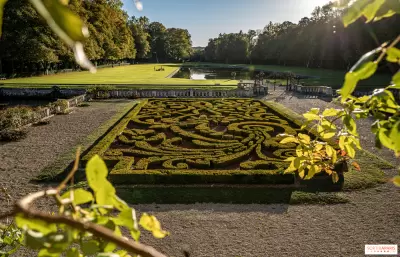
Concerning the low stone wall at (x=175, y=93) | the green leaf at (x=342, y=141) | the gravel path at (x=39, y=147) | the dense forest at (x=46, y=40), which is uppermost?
the dense forest at (x=46, y=40)

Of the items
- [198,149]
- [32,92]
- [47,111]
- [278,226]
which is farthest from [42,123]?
[278,226]

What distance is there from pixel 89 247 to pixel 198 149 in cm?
853

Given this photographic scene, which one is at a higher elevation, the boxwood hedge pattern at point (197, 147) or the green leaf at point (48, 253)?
the green leaf at point (48, 253)

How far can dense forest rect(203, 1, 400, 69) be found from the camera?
4075cm

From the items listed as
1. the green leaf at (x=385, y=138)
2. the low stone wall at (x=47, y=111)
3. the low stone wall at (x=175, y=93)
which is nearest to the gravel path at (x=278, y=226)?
the green leaf at (x=385, y=138)

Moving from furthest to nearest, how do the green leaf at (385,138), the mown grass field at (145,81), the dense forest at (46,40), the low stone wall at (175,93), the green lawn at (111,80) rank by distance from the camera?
the green lawn at (111,80)
the dense forest at (46,40)
the mown grass field at (145,81)
the low stone wall at (175,93)
the green leaf at (385,138)

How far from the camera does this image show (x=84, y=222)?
485 mm

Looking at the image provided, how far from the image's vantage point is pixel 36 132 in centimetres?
1215

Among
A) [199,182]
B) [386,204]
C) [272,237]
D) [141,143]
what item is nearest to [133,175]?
[199,182]

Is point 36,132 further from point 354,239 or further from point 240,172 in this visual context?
point 354,239

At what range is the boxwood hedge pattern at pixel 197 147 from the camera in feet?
23.7

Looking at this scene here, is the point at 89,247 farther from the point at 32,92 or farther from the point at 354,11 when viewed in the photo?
the point at 32,92

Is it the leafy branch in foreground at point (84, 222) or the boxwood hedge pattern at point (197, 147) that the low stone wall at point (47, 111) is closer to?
the boxwood hedge pattern at point (197, 147)

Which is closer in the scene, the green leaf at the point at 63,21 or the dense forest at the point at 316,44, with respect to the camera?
the green leaf at the point at 63,21
